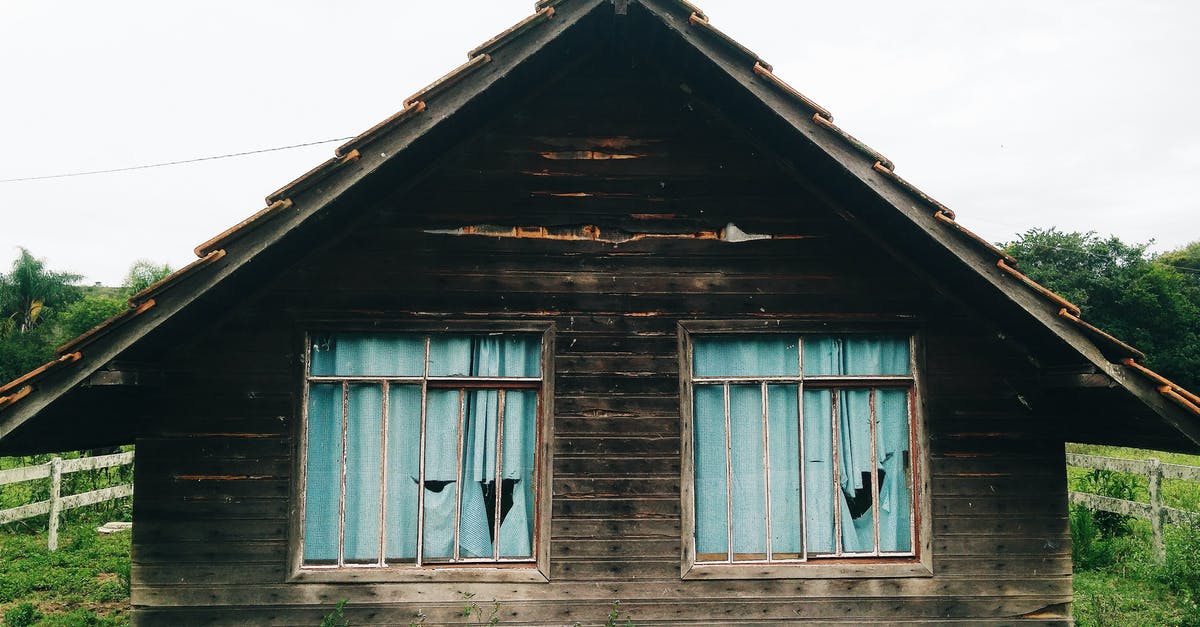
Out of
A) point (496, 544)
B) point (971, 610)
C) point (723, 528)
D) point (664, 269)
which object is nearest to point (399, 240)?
point (664, 269)

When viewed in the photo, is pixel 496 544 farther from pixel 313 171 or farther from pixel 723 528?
pixel 313 171

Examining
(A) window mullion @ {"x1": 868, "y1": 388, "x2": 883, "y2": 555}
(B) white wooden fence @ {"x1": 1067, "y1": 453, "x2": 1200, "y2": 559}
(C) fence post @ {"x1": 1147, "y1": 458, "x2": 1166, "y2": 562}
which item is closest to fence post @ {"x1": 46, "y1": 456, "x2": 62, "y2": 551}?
(A) window mullion @ {"x1": 868, "y1": 388, "x2": 883, "y2": 555}

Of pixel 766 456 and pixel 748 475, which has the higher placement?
pixel 766 456

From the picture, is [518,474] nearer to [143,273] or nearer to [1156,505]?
[1156,505]

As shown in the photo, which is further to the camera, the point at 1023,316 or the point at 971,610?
the point at 971,610

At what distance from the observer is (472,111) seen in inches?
204

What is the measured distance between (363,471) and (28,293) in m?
71.0

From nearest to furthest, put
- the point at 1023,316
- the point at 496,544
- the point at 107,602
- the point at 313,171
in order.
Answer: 1. the point at 313,171
2. the point at 1023,316
3. the point at 496,544
4. the point at 107,602

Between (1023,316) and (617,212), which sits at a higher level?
(617,212)

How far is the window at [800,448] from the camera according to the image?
5383 mm

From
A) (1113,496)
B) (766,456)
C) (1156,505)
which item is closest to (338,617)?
(766,456)

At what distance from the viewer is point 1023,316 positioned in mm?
4949

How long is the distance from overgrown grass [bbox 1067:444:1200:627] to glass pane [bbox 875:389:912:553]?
132 inches

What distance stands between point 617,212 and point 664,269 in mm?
565
